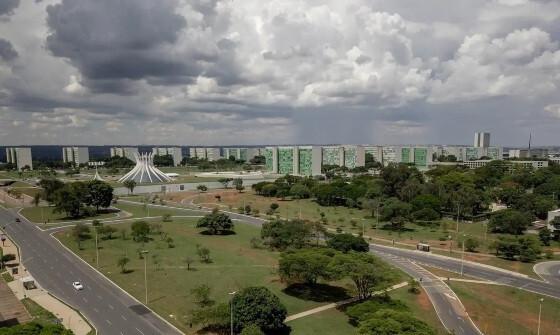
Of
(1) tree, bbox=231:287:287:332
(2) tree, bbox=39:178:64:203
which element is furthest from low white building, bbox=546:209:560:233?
(2) tree, bbox=39:178:64:203

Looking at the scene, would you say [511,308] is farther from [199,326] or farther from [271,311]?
[199,326]

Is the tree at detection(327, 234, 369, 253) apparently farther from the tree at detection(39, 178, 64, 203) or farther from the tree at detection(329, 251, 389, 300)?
the tree at detection(39, 178, 64, 203)

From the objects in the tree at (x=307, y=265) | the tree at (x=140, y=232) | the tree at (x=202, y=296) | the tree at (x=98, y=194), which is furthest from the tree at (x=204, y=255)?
the tree at (x=98, y=194)

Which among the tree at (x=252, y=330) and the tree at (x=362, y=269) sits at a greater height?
the tree at (x=362, y=269)

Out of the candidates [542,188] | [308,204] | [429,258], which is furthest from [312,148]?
[429,258]

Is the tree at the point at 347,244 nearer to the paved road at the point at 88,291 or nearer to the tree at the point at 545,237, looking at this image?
the paved road at the point at 88,291
